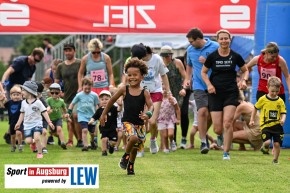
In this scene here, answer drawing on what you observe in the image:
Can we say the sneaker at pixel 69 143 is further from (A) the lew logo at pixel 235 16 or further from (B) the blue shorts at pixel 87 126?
(A) the lew logo at pixel 235 16

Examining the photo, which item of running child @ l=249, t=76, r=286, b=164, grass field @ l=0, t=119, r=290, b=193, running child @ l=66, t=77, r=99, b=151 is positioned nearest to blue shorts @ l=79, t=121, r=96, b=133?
running child @ l=66, t=77, r=99, b=151

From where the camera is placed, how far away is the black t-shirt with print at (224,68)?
17.0 meters

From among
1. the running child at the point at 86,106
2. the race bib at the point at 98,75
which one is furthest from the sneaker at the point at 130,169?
the race bib at the point at 98,75

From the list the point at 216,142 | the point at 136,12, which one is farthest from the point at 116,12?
the point at 216,142

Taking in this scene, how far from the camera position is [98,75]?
20281 mm

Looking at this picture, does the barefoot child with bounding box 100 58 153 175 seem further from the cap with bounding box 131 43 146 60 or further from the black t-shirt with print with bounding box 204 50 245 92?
the black t-shirt with print with bounding box 204 50 245 92

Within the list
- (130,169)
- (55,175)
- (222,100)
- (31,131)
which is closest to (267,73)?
(222,100)

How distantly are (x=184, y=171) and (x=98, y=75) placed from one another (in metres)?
5.58

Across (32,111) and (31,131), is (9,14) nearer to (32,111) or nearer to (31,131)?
(32,111)

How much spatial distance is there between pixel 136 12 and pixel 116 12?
1.35 feet

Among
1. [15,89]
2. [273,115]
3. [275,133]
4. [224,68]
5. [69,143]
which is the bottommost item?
[69,143]

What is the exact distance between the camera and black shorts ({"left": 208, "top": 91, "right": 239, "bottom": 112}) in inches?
666

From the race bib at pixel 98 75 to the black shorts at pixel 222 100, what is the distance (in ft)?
11.9

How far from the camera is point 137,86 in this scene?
14.8 m
